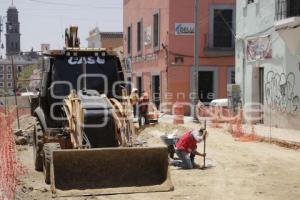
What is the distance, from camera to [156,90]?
3547 centimetres

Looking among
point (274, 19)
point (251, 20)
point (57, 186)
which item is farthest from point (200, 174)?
point (251, 20)

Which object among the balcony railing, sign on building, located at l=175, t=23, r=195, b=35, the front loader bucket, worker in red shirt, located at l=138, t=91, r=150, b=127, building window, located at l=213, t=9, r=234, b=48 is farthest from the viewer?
building window, located at l=213, t=9, r=234, b=48

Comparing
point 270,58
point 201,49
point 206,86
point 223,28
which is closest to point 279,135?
point 270,58

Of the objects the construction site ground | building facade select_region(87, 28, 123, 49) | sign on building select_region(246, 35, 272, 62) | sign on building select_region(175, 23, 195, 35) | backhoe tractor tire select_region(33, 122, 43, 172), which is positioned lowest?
the construction site ground

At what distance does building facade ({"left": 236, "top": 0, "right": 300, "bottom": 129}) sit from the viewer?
2002 centimetres

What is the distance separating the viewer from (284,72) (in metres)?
21.0

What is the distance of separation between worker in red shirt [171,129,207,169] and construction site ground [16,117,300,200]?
0.34 m

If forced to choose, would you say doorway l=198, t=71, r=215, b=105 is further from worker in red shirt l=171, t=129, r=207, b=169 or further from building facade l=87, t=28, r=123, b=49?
building facade l=87, t=28, r=123, b=49

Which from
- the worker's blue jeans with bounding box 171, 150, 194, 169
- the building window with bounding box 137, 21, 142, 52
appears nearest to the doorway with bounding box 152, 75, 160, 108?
the building window with bounding box 137, 21, 142, 52

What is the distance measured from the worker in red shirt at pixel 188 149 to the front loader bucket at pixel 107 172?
342 centimetres

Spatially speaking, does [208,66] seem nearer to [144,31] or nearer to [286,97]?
[144,31]

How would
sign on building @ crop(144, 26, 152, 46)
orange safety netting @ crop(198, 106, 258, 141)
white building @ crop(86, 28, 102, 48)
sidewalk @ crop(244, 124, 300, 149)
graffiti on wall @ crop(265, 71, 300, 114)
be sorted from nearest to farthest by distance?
sidewalk @ crop(244, 124, 300, 149)
orange safety netting @ crop(198, 106, 258, 141)
graffiti on wall @ crop(265, 71, 300, 114)
sign on building @ crop(144, 26, 152, 46)
white building @ crop(86, 28, 102, 48)

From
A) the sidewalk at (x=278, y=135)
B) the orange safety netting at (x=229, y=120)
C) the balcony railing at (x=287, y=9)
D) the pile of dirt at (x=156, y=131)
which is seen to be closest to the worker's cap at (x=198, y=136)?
the sidewalk at (x=278, y=135)

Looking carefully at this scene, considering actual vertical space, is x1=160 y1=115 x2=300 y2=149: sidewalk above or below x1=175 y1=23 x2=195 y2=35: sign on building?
below
